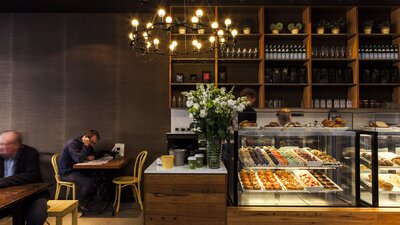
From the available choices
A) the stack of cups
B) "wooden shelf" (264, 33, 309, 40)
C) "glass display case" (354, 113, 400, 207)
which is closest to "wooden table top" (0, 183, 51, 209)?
the stack of cups

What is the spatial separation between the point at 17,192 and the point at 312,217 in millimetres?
2510

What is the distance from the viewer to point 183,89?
5574 millimetres

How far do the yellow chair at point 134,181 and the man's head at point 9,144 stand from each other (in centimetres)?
199

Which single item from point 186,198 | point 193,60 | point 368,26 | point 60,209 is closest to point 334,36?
point 368,26

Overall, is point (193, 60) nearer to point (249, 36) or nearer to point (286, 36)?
point (249, 36)

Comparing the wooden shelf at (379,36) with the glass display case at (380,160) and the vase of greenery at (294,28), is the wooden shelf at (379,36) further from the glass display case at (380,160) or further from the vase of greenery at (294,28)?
the glass display case at (380,160)

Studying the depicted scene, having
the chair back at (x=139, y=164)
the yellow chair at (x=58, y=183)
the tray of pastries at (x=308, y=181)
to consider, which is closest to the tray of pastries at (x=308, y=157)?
the tray of pastries at (x=308, y=181)

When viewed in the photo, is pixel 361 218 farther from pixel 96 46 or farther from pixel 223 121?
pixel 96 46

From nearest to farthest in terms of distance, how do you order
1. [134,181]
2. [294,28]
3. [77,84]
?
[134,181]
[294,28]
[77,84]

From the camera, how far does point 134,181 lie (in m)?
4.95

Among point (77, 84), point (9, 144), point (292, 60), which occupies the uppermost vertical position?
point (292, 60)

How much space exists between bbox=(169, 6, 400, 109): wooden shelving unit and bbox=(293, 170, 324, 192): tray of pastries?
2.18 metres

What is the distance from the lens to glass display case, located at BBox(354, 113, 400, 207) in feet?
9.18

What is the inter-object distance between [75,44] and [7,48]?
3.97ft
